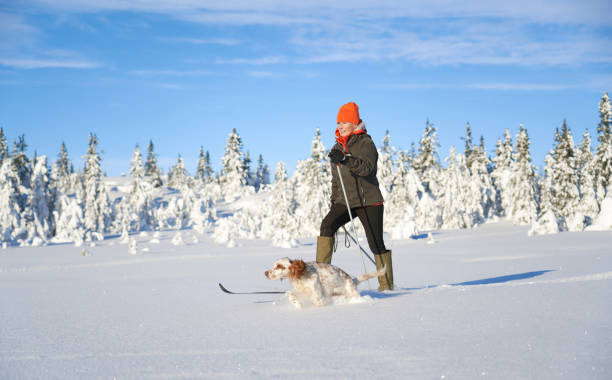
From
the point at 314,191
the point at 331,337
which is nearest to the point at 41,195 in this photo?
the point at 314,191

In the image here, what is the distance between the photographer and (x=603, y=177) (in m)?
35.3

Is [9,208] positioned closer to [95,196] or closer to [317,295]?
[95,196]

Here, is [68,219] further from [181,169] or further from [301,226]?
[181,169]

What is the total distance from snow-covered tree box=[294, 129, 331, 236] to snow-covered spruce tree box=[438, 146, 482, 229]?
12.3 m

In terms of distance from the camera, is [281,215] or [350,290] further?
[281,215]

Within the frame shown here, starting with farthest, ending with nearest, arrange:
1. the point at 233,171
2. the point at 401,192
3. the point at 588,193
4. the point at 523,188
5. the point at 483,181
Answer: the point at 233,171 < the point at 483,181 < the point at 401,192 < the point at 523,188 < the point at 588,193

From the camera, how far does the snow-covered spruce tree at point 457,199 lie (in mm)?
41938

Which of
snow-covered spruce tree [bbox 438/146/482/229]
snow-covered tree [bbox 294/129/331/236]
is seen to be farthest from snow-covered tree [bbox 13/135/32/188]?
snow-covered spruce tree [bbox 438/146/482/229]

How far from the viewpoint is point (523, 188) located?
39.0 meters

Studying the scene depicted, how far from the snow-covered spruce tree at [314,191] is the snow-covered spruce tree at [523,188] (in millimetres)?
14926

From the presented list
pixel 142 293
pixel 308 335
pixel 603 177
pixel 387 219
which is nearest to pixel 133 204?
pixel 387 219

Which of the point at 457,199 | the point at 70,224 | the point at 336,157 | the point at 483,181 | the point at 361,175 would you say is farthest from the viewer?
the point at 483,181

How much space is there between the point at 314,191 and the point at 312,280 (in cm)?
3210

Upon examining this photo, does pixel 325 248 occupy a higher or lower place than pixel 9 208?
lower
